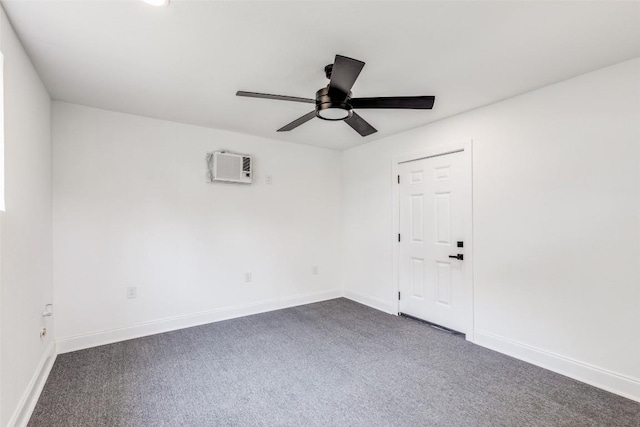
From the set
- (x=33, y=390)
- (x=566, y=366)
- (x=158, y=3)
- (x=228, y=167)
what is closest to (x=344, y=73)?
(x=158, y=3)

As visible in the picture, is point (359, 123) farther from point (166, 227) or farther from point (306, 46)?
point (166, 227)

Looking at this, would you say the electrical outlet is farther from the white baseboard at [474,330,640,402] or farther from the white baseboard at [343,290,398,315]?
the white baseboard at [474,330,640,402]

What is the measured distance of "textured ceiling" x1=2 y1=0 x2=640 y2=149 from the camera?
1.65 m

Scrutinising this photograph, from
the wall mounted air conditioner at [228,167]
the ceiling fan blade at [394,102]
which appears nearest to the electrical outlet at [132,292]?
the wall mounted air conditioner at [228,167]

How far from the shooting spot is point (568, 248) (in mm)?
2406

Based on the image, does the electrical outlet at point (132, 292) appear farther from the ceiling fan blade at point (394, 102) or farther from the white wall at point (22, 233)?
the ceiling fan blade at point (394, 102)

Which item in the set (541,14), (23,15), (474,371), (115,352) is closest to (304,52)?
(541,14)

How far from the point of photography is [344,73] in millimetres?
1811

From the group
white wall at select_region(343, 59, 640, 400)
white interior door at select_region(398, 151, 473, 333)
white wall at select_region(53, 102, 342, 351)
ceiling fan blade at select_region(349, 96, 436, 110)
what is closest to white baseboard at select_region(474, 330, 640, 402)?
white wall at select_region(343, 59, 640, 400)

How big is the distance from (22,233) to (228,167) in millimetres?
1999

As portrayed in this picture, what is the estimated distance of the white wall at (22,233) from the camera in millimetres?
1648

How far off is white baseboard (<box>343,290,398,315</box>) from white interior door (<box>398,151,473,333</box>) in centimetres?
16

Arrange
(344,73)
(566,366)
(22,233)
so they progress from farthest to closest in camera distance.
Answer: (566,366) → (22,233) → (344,73)

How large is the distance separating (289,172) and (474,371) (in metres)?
3.11
